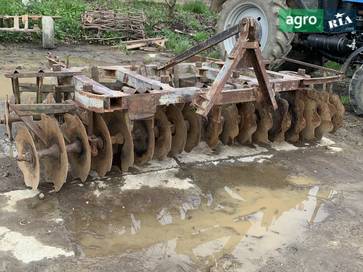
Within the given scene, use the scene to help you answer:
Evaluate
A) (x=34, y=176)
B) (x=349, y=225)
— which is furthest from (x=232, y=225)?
(x=34, y=176)

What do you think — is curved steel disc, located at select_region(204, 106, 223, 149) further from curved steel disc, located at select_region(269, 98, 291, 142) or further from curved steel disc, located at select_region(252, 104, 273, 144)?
curved steel disc, located at select_region(269, 98, 291, 142)

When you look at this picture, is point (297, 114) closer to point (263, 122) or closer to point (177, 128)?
point (263, 122)

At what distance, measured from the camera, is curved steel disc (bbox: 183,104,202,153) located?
4.34m

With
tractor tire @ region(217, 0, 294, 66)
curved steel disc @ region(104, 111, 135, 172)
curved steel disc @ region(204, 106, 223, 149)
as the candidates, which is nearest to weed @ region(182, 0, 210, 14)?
tractor tire @ region(217, 0, 294, 66)

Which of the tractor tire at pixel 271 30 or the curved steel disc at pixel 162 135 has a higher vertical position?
the tractor tire at pixel 271 30

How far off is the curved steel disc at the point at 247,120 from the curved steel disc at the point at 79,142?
1.58 metres

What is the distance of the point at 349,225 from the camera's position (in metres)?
3.49

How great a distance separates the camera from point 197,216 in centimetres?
348

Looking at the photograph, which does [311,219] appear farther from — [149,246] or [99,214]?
[99,214]

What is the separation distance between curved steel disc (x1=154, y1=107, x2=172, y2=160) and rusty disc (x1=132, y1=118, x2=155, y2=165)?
0.44 feet

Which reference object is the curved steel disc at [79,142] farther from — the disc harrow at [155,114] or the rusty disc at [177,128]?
the rusty disc at [177,128]

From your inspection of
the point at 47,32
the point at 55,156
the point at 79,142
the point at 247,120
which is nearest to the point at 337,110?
the point at 247,120

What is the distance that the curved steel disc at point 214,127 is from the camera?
428cm

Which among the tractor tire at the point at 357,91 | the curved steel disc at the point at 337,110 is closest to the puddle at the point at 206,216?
the curved steel disc at the point at 337,110
